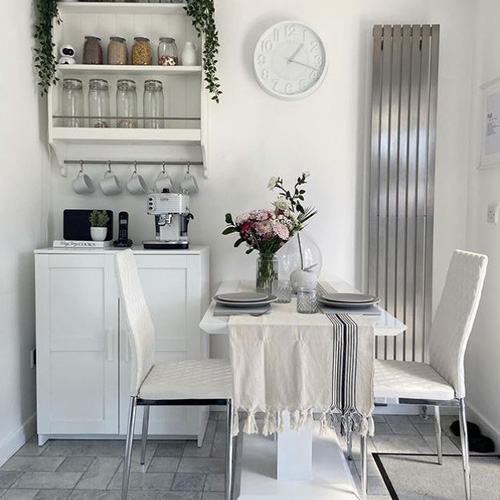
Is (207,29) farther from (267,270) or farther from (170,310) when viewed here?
(170,310)

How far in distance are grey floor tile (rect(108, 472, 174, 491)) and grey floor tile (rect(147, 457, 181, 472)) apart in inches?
1.4

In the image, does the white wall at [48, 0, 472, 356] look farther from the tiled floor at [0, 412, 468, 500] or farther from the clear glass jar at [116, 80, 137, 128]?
the tiled floor at [0, 412, 468, 500]

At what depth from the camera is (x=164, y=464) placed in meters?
2.35

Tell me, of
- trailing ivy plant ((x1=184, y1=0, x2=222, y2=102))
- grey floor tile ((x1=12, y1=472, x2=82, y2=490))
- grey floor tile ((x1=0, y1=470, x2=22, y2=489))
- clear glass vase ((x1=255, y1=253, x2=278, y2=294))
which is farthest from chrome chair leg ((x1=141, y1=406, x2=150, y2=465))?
trailing ivy plant ((x1=184, y1=0, x2=222, y2=102))

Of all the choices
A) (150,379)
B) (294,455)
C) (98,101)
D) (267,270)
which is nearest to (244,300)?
(267,270)

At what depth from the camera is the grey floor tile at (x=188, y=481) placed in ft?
7.03

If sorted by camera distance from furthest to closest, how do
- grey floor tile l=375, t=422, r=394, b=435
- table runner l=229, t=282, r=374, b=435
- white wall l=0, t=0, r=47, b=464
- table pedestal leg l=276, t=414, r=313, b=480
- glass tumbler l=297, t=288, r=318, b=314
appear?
grey floor tile l=375, t=422, r=394, b=435 → white wall l=0, t=0, r=47, b=464 → table pedestal leg l=276, t=414, r=313, b=480 → glass tumbler l=297, t=288, r=318, b=314 → table runner l=229, t=282, r=374, b=435

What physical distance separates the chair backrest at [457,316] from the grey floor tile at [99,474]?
1533 millimetres

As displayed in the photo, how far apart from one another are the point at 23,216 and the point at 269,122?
1443 mm

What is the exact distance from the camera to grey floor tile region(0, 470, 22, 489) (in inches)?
85.1

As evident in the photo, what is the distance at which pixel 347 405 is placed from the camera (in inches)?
66.6

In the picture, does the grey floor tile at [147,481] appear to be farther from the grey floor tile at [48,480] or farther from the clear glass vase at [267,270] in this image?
the clear glass vase at [267,270]

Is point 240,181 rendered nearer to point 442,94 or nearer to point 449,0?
point 442,94

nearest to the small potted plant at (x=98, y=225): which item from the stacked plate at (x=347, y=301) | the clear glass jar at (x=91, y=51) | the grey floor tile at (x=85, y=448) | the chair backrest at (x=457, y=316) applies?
the clear glass jar at (x=91, y=51)
